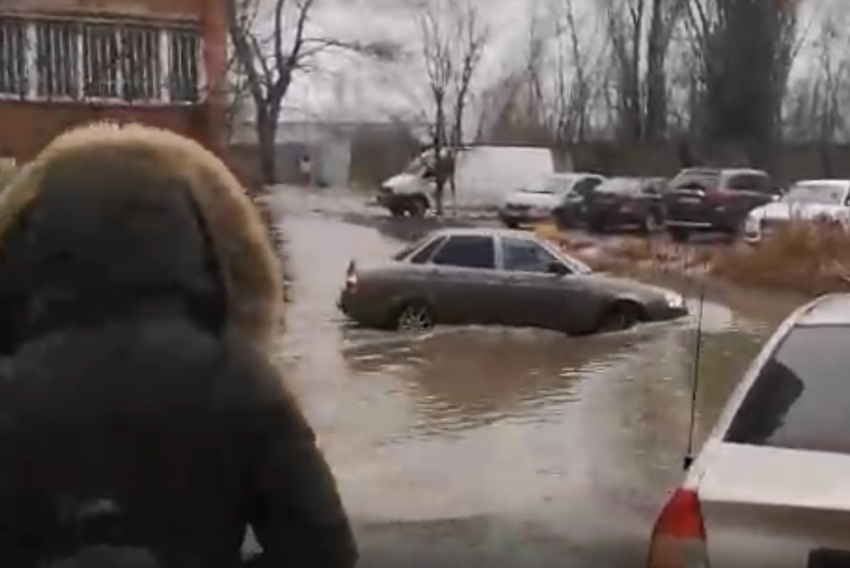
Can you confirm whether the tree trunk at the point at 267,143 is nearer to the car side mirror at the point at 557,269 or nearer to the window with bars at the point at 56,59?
the window with bars at the point at 56,59

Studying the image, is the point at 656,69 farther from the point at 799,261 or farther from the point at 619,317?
the point at 619,317

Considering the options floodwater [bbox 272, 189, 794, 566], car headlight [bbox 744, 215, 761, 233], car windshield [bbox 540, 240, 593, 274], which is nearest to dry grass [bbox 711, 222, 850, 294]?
car headlight [bbox 744, 215, 761, 233]

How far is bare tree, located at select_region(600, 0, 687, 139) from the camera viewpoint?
5456 cm

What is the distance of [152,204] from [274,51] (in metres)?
33.6

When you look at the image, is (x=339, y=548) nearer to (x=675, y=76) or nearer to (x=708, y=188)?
(x=708, y=188)

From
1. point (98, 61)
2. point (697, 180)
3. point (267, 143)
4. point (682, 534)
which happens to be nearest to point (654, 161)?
point (697, 180)

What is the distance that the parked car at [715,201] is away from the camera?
35938mm

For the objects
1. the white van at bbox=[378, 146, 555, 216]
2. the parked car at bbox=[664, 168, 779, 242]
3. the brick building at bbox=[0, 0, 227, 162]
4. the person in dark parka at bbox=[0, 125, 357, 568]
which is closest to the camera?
the person in dark parka at bbox=[0, 125, 357, 568]

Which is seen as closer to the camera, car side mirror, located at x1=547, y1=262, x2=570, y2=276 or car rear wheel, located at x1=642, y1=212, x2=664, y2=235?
car side mirror, located at x1=547, y1=262, x2=570, y2=276

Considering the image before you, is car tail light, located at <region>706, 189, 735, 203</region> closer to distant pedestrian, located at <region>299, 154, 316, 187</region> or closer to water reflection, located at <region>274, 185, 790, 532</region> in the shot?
distant pedestrian, located at <region>299, 154, 316, 187</region>

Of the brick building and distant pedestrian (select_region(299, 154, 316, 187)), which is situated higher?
the brick building

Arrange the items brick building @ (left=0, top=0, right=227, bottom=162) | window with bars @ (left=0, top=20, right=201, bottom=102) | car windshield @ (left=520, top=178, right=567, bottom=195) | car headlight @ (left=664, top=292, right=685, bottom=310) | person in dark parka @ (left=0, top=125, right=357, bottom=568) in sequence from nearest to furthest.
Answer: person in dark parka @ (left=0, top=125, right=357, bottom=568), car headlight @ (left=664, top=292, right=685, bottom=310), brick building @ (left=0, top=0, right=227, bottom=162), window with bars @ (left=0, top=20, right=201, bottom=102), car windshield @ (left=520, top=178, right=567, bottom=195)

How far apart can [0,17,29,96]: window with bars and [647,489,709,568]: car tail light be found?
18.4 m

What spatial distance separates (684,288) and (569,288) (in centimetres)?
676
